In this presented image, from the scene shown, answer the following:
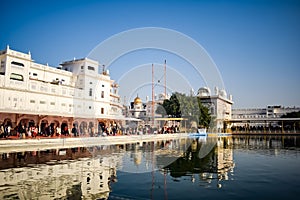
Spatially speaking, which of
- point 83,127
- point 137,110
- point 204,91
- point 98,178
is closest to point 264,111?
point 204,91

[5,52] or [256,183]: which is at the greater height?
[5,52]

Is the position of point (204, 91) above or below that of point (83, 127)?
above

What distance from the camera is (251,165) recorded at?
1488 cm

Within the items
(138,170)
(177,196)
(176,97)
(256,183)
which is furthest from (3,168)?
(176,97)

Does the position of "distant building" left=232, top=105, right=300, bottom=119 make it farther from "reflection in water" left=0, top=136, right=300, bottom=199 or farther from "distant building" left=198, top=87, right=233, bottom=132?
"reflection in water" left=0, top=136, right=300, bottom=199

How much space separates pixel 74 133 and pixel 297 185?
72.4ft

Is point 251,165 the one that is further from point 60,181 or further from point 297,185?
point 60,181

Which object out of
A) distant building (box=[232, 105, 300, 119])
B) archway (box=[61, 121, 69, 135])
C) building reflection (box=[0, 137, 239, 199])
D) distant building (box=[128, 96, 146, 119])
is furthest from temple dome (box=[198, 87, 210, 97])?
building reflection (box=[0, 137, 239, 199])

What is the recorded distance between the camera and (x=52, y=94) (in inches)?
1226

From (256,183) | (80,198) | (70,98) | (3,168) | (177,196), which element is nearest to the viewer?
(80,198)

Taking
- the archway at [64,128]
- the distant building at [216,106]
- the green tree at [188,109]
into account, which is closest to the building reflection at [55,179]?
the archway at [64,128]

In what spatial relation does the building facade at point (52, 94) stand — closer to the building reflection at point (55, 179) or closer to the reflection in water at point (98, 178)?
the building reflection at point (55, 179)

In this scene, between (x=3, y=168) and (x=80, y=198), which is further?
(x=3, y=168)

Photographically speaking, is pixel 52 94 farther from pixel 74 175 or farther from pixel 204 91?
pixel 204 91
